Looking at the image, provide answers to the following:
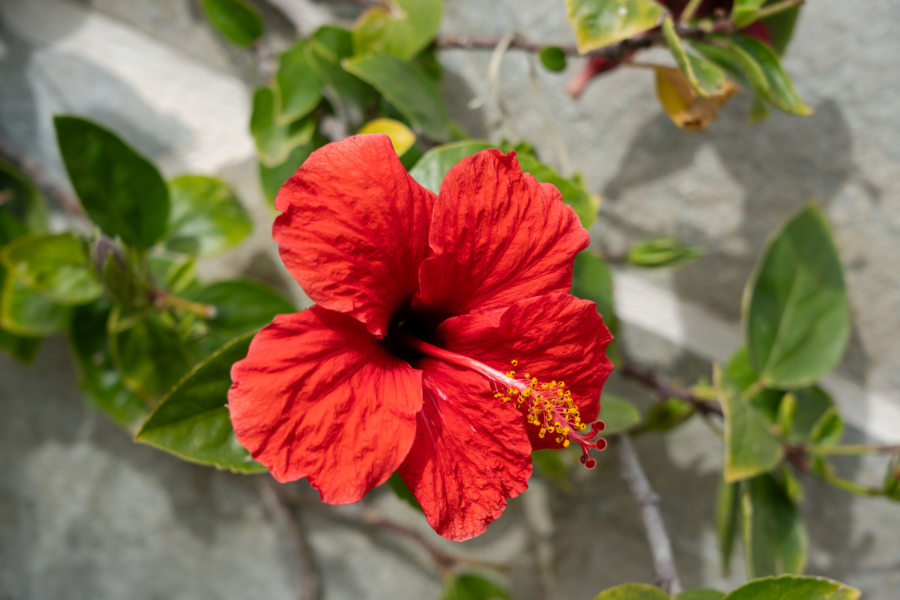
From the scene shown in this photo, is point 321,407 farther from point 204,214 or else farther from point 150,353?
point 204,214

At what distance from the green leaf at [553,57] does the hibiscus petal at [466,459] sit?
1.42 feet

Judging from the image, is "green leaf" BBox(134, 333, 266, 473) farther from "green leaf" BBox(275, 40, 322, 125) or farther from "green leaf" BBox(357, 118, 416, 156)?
"green leaf" BBox(275, 40, 322, 125)

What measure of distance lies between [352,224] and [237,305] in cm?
53

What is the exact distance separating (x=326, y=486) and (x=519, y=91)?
725 millimetres

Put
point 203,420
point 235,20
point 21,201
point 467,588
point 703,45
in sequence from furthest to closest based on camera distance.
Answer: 1. point 467,588
2. point 21,201
3. point 235,20
4. point 703,45
5. point 203,420

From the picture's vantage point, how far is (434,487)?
17.9 inches

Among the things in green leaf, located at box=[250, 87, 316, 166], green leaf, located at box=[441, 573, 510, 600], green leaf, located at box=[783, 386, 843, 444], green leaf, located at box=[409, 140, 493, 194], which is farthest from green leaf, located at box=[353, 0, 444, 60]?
green leaf, located at box=[441, 573, 510, 600]

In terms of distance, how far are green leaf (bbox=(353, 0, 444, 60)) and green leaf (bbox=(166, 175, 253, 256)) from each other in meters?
0.33

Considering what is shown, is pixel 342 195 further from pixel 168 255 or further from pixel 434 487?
pixel 168 255

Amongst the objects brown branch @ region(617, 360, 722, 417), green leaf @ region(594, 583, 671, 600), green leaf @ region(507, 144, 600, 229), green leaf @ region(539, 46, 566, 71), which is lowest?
brown branch @ region(617, 360, 722, 417)

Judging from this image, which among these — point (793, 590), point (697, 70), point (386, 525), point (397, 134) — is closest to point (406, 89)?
point (397, 134)

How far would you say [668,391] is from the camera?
0.87 meters

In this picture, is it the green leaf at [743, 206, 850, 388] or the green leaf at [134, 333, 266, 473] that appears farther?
the green leaf at [743, 206, 850, 388]

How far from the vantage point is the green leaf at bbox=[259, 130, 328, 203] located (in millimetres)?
872
